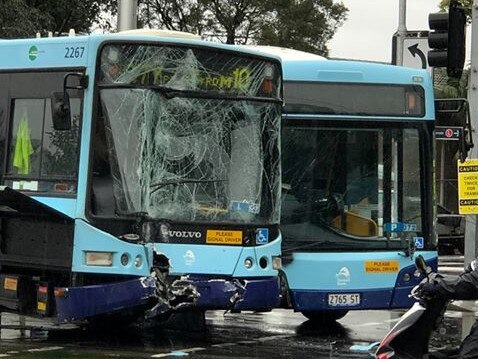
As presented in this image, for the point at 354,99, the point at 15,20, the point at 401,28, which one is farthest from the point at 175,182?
the point at 15,20

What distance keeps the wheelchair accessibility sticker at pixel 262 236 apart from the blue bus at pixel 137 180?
13mm

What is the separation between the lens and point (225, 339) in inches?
465

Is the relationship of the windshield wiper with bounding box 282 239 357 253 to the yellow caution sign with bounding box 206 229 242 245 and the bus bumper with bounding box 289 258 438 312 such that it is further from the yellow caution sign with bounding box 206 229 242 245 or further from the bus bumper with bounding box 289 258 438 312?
the yellow caution sign with bounding box 206 229 242 245

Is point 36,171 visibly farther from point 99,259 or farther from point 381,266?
point 381,266

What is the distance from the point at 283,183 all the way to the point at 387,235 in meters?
1.46

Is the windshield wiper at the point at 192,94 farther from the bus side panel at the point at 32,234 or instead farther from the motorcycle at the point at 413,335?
the motorcycle at the point at 413,335

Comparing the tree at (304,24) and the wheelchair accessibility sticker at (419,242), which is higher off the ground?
the tree at (304,24)

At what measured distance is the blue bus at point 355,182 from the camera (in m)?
11.8

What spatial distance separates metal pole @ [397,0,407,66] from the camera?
17.9 meters

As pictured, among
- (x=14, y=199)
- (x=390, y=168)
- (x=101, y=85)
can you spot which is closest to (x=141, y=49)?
(x=101, y=85)

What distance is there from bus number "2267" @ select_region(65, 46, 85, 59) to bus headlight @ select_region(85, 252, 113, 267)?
80.5 inches

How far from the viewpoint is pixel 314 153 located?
11.9 m

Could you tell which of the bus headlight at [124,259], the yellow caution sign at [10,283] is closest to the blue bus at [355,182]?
the bus headlight at [124,259]

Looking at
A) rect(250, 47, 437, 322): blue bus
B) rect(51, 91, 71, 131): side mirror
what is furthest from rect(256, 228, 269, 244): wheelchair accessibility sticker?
rect(51, 91, 71, 131): side mirror
